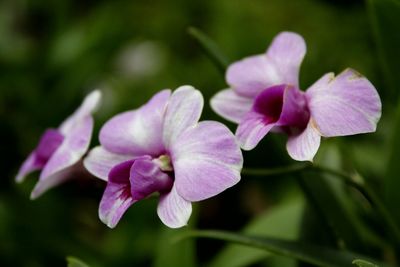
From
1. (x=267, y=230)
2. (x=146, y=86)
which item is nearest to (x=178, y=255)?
(x=267, y=230)

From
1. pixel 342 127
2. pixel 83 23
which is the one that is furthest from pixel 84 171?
pixel 83 23

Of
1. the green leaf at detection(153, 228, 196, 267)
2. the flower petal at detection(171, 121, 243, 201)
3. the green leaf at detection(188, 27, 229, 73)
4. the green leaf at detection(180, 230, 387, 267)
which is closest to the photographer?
the flower petal at detection(171, 121, 243, 201)

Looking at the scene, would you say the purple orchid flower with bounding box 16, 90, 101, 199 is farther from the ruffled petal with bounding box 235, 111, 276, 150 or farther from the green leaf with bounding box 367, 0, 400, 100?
the green leaf with bounding box 367, 0, 400, 100

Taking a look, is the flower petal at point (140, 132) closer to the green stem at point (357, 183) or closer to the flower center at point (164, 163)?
the flower center at point (164, 163)

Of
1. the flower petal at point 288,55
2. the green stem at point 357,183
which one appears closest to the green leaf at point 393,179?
the green stem at point 357,183

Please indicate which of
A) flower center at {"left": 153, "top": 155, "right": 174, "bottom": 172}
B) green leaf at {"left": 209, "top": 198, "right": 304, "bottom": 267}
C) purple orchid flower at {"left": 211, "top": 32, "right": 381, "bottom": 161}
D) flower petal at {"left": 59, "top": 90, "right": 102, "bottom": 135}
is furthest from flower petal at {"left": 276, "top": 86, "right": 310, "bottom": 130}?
green leaf at {"left": 209, "top": 198, "right": 304, "bottom": 267}
